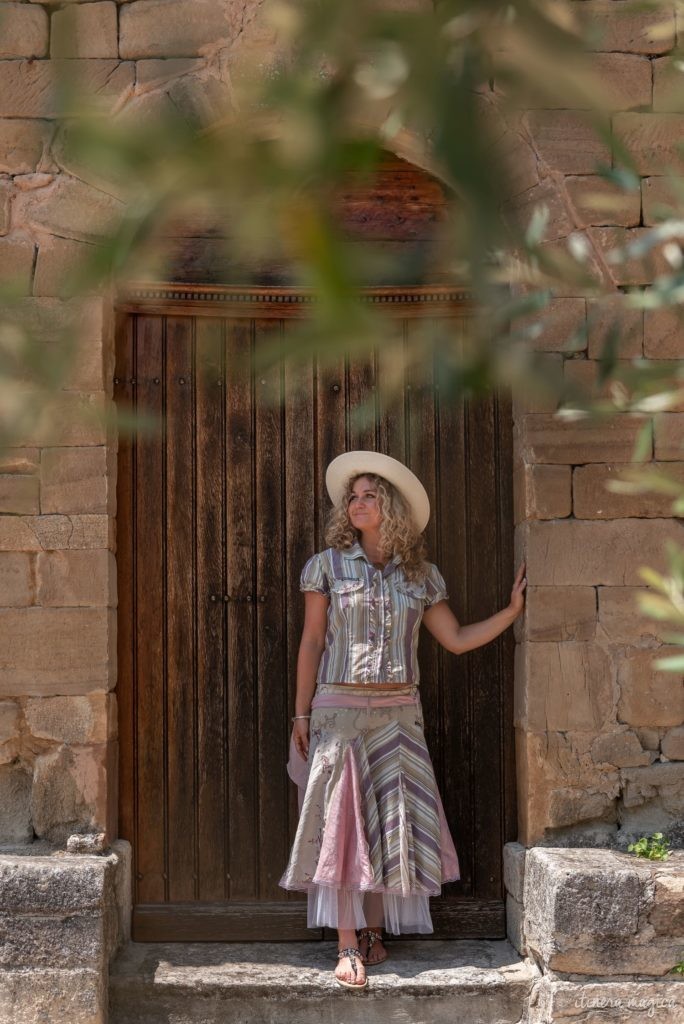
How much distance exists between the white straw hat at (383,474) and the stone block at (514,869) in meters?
1.19

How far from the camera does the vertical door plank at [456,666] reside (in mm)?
4836

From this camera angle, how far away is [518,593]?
4496 millimetres

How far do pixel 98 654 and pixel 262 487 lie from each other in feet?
2.98

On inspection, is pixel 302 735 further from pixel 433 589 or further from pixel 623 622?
pixel 623 622

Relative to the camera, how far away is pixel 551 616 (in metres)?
4.48

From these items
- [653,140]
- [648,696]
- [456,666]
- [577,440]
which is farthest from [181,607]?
[653,140]

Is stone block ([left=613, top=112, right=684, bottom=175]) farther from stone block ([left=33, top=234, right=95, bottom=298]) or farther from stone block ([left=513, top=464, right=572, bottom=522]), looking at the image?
stone block ([left=33, top=234, right=95, bottom=298])

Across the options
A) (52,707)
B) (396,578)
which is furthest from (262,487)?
(52,707)

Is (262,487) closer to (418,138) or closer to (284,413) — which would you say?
(284,413)

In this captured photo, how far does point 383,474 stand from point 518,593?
2.09 ft

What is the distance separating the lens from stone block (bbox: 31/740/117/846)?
440 cm

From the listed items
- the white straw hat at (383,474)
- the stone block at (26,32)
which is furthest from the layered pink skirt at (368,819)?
the stone block at (26,32)

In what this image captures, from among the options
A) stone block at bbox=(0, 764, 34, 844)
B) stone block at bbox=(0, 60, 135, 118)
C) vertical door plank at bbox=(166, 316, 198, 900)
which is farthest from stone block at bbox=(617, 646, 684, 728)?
stone block at bbox=(0, 60, 135, 118)

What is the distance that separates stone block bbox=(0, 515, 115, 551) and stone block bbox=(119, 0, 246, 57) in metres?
1.65
